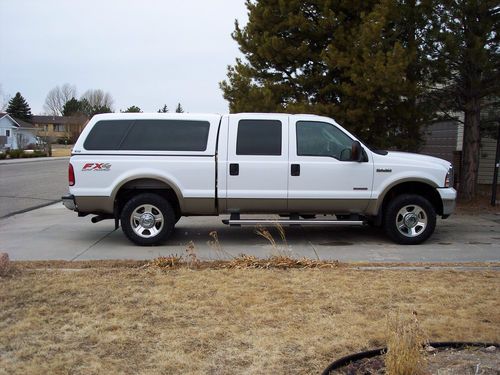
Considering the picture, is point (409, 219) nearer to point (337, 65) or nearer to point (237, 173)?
point (237, 173)

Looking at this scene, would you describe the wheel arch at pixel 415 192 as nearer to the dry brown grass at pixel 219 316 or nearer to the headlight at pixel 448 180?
the headlight at pixel 448 180

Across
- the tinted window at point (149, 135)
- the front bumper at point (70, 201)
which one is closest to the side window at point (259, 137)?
the tinted window at point (149, 135)

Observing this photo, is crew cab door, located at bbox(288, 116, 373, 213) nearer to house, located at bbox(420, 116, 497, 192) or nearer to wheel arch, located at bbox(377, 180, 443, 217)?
wheel arch, located at bbox(377, 180, 443, 217)

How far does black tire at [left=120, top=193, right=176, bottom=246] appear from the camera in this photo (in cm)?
845

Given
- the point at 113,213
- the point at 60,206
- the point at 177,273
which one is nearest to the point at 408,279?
the point at 177,273

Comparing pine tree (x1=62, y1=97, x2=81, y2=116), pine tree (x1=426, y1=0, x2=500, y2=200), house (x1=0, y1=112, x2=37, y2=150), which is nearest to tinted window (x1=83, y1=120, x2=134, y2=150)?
pine tree (x1=426, y1=0, x2=500, y2=200)

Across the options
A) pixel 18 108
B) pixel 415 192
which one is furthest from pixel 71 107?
pixel 415 192

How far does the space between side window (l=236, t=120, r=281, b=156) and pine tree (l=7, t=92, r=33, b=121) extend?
100007mm

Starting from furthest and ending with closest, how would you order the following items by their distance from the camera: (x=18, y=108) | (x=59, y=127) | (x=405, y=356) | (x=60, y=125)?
(x=59, y=127)
(x=60, y=125)
(x=18, y=108)
(x=405, y=356)

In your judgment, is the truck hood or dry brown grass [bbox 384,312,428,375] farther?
the truck hood

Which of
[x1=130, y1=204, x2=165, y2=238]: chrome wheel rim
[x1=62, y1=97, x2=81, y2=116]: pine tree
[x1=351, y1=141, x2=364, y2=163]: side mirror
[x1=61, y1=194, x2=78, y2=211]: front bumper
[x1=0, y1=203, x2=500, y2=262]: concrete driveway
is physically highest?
[x1=62, y1=97, x2=81, y2=116]: pine tree

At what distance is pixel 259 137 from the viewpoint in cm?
855

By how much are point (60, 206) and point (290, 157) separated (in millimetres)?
8169

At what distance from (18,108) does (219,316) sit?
10451 cm
